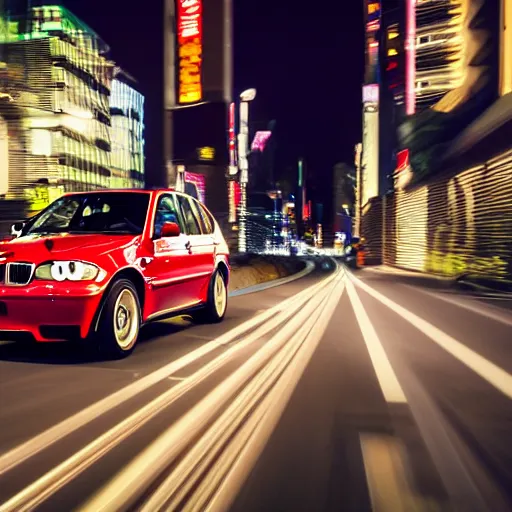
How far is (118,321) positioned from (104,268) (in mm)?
619

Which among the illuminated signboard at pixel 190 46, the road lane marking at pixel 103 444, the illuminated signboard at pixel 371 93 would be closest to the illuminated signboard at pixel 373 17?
the illuminated signboard at pixel 371 93

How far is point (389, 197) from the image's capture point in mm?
47000

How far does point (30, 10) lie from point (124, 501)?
240 feet

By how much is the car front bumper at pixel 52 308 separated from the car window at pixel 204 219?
3.21m

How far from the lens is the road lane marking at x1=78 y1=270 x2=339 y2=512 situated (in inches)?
110

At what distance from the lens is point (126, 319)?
6395mm

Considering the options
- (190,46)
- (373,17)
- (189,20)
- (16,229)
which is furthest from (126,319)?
(373,17)

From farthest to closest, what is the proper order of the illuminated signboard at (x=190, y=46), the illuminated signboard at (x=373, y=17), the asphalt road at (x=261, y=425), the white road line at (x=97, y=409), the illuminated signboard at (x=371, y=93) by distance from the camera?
the illuminated signboard at (x=371, y=93) < the illuminated signboard at (x=373, y=17) < the illuminated signboard at (x=190, y=46) < the white road line at (x=97, y=409) < the asphalt road at (x=261, y=425)

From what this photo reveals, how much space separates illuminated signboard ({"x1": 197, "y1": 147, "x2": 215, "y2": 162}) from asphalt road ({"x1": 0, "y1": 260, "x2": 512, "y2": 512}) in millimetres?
55181

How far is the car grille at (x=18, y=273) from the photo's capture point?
19.2 ft

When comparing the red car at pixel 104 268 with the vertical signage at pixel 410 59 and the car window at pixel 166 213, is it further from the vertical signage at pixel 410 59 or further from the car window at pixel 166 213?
the vertical signage at pixel 410 59

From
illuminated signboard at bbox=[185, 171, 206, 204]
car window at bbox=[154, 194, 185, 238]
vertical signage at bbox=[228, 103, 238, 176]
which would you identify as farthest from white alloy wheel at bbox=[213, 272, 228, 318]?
vertical signage at bbox=[228, 103, 238, 176]

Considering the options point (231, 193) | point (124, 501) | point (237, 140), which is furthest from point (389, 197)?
point (124, 501)

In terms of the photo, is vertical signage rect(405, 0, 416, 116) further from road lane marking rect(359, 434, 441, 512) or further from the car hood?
road lane marking rect(359, 434, 441, 512)
